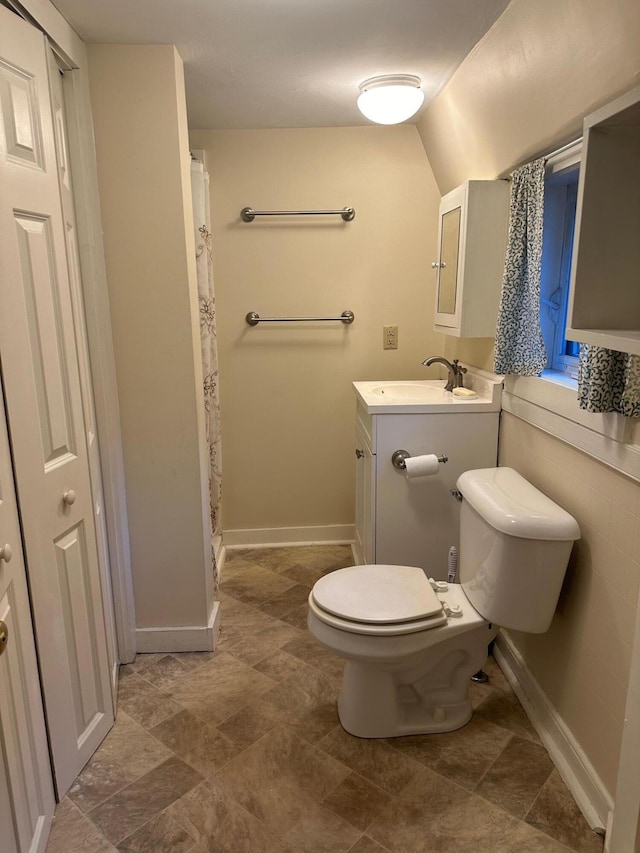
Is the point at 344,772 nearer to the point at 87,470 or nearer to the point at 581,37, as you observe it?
the point at 87,470

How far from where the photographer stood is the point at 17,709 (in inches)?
51.8

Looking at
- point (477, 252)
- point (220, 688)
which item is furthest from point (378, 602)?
point (477, 252)

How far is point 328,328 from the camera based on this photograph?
2.96 metres

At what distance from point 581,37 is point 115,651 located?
2.28 m

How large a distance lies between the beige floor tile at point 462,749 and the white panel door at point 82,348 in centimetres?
100

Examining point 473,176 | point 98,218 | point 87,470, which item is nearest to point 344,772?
point 87,470

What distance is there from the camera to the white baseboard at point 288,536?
10.5 ft

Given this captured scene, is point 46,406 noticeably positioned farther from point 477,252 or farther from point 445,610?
point 477,252

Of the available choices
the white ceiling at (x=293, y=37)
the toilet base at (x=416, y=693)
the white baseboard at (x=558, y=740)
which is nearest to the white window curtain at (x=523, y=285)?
the white ceiling at (x=293, y=37)

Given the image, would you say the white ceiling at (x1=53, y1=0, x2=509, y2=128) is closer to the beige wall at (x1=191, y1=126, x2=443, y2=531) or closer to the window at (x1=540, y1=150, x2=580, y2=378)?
the beige wall at (x1=191, y1=126, x2=443, y2=531)

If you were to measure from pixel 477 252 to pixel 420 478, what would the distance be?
859 mm

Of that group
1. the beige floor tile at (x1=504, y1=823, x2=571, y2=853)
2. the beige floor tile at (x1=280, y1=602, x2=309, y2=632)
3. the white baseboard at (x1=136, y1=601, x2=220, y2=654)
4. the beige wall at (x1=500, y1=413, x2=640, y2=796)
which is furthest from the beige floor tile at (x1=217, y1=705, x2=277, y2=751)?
the beige wall at (x1=500, y1=413, x2=640, y2=796)

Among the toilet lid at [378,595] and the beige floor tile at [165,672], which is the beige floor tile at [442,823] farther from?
the beige floor tile at [165,672]

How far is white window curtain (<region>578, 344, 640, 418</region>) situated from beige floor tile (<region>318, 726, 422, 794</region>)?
1.15m
